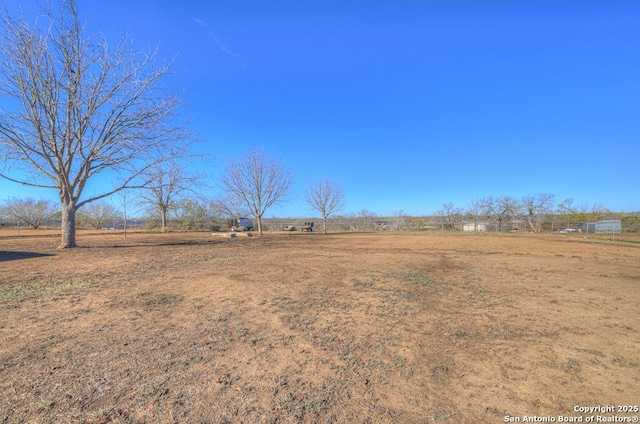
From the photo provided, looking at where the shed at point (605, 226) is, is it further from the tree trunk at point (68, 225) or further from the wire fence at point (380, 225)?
the tree trunk at point (68, 225)

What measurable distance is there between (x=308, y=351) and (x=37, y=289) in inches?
195

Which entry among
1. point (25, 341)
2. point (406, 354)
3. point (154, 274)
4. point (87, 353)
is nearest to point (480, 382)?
point (406, 354)

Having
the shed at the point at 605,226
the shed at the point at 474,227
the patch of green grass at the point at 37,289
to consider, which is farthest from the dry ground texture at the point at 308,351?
the shed at the point at 474,227

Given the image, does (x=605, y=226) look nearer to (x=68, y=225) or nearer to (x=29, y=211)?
(x=68, y=225)

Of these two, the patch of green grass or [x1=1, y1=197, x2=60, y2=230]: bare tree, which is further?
[x1=1, y1=197, x2=60, y2=230]: bare tree

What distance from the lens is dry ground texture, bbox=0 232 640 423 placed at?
1.93m

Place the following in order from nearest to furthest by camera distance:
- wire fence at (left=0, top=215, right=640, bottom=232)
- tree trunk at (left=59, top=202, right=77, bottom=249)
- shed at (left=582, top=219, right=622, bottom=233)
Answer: tree trunk at (left=59, top=202, right=77, bottom=249), shed at (left=582, top=219, right=622, bottom=233), wire fence at (left=0, top=215, right=640, bottom=232)

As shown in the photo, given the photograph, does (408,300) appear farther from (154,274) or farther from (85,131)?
(85,131)

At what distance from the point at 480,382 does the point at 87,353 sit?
→ 3257 mm

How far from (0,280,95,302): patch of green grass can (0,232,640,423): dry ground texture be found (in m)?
0.03

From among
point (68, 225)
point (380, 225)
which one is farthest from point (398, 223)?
point (68, 225)

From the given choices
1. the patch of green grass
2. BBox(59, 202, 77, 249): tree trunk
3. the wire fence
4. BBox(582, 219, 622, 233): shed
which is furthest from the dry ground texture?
the wire fence

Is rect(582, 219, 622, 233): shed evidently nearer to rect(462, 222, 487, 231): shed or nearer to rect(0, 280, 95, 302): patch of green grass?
rect(462, 222, 487, 231): shed

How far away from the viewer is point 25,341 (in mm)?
2848
